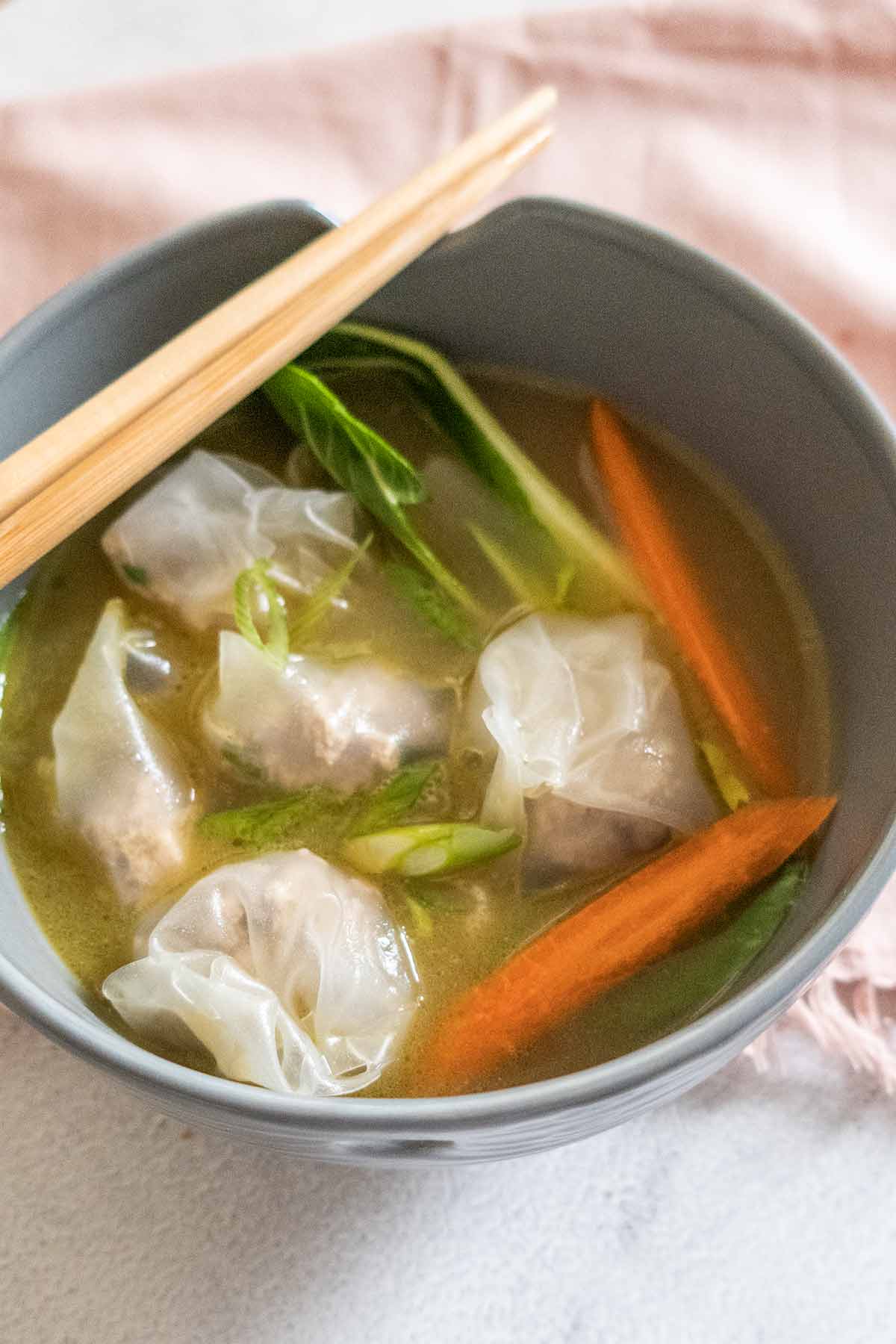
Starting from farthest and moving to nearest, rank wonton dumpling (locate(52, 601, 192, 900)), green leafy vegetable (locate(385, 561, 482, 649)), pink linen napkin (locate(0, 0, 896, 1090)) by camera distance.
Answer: pink linen napkin (locate(0, 0, 896, 1090)) → green leafy vegetable (locate(385, 561, 482, 649)) → wonton dumpling (locate(52, 601, 192, 900))

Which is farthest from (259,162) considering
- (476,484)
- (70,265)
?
(476,484)

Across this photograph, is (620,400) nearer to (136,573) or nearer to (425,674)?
(425,674)

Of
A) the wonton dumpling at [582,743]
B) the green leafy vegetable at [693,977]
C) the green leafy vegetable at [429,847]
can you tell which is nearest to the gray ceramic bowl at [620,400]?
the green leafy vegetable at [693,977]

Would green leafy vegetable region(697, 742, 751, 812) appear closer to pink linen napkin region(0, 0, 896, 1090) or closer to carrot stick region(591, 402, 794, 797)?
carrot stick region(591, 402, 794, 797)

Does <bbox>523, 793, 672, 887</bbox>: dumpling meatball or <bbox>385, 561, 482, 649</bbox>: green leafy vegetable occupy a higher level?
<bbox>385, 561, 482, 649</bbox>: green leafy vegetable

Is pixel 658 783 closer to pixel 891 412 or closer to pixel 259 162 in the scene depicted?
pixel 891 412

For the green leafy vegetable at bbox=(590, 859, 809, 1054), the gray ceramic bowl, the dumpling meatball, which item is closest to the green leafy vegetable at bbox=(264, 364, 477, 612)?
the gray ceramic bowl

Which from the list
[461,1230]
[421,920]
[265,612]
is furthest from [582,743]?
[461,1230]
